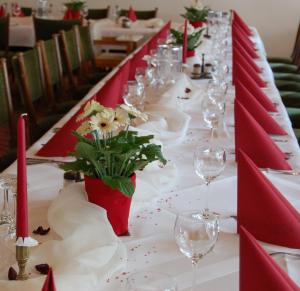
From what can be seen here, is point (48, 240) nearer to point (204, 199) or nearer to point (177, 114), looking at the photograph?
point (204, 199)

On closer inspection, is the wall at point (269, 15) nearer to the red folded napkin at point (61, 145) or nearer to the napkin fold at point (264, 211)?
the red folded napkin at point (61, 145)

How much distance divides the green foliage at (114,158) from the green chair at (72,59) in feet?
8.59

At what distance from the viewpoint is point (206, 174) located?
1.68m

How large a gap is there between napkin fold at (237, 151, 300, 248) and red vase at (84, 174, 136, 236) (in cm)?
30

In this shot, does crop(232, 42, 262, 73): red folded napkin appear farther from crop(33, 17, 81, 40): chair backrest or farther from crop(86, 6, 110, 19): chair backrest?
crop(86, 6, 110, 19): chair backrest

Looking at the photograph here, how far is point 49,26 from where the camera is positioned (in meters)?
5.43

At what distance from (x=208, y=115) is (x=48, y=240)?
117 centimetres

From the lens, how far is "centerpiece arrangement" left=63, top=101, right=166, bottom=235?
1374 mm

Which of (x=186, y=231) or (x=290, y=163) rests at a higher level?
(x=186, y=231)

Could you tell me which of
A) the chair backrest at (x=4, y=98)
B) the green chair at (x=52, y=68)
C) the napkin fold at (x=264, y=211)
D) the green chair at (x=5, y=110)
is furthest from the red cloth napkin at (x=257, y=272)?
the green chair at (x=52, y=68)

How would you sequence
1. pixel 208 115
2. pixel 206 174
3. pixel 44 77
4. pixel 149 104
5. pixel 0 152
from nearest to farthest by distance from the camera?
pixel 206 174 < pixel 208 115 < pixel 149 104 < pixel 44 77 < pixel 0 152

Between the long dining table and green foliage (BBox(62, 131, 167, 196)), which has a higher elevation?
green foliage (BBox(62, 131, 167, 196))

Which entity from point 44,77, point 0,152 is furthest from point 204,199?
point 0,152

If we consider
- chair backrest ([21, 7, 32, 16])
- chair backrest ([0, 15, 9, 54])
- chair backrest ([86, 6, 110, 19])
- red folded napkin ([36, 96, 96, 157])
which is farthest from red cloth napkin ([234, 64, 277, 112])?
chair backrest ([21, 7, 32, 16])
